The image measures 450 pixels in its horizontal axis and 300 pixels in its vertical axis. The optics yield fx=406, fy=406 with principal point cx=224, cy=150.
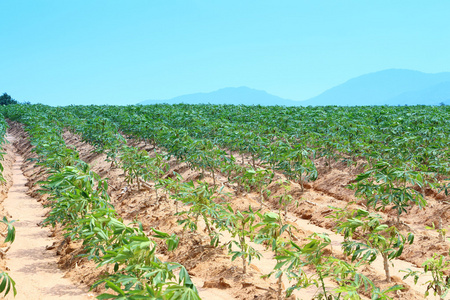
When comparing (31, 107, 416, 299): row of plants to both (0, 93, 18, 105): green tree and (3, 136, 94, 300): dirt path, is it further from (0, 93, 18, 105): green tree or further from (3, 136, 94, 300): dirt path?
(0, 93, 18, 105): green tree

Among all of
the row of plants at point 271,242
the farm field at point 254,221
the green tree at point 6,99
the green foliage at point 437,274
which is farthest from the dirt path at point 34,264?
the green tree at point 6,99

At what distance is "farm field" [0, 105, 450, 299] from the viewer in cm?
371

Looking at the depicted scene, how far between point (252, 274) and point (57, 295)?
9.26 ft

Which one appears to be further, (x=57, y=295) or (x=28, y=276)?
(x=28, y=276)

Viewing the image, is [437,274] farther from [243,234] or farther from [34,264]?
[34,264]

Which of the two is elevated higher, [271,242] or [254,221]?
[271,242]

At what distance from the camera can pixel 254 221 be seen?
28.8 ft

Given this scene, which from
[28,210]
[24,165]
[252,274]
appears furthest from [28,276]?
[24,165]

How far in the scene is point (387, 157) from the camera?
9.95 metres

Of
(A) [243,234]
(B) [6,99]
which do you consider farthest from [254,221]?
(B) [6,99]

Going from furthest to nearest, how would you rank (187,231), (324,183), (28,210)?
(324,183), (28,210), (187,231)

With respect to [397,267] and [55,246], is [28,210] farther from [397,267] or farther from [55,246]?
[397,267]

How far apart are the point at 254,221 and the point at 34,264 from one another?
4.34 meters

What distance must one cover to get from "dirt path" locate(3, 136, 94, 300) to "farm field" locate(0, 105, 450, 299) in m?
0.22
